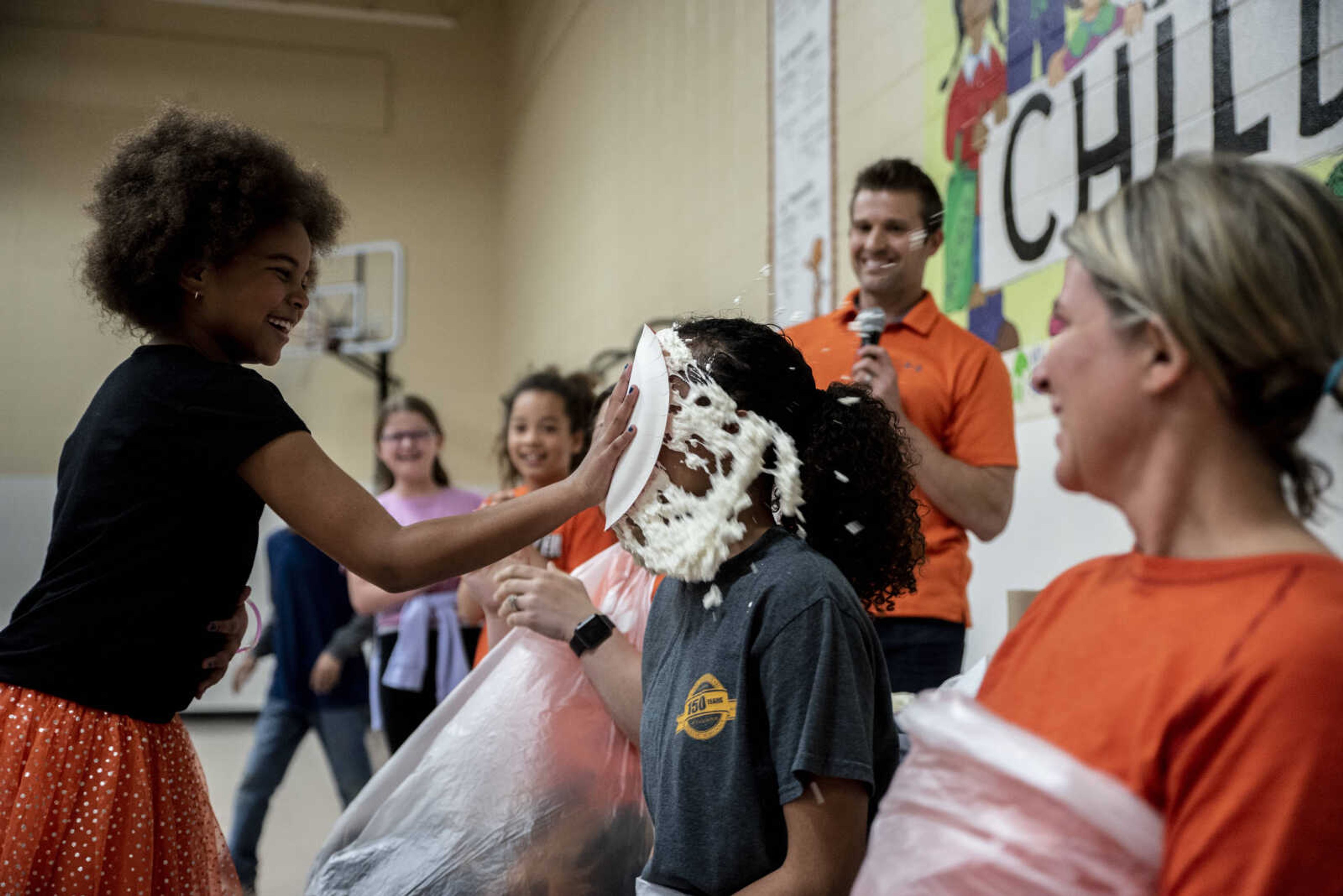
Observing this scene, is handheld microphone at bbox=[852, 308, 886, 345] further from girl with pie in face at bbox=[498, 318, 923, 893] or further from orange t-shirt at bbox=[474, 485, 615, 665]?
orange t-shirt at bbox=[474, 485, 615, 665]

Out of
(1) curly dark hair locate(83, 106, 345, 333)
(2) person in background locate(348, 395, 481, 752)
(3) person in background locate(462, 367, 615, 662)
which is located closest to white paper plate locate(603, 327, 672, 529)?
(1) curly dark hair locate(83, 106, 345, 333)

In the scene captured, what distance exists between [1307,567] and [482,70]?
777 cm

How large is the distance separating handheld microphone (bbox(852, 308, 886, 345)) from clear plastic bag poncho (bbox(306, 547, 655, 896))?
0.53 meters

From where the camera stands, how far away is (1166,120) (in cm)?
181

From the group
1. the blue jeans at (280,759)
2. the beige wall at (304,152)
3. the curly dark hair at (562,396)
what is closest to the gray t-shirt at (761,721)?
the curly dark hair at (562,396)

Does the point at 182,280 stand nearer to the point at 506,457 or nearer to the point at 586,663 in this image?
the point at 586,663

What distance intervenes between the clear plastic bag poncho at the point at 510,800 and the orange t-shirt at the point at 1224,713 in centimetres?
74

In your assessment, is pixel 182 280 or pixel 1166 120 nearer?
pixel 182 280

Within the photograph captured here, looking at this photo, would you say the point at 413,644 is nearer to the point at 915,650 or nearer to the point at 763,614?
the point at 915,650

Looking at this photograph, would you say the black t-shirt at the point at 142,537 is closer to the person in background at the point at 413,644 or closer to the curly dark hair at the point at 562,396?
the curly dark hair at the point at 562,396

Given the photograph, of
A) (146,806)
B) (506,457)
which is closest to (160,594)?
(146,806)

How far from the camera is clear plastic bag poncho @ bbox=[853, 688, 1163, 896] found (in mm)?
616

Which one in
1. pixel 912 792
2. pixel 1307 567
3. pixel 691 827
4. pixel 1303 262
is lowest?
pixel 691 827

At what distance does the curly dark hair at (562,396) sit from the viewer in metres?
2.68
